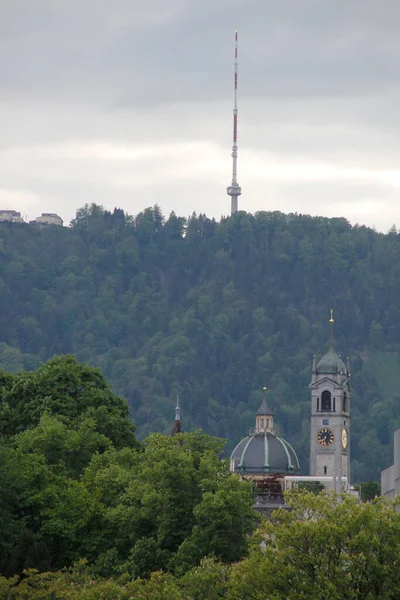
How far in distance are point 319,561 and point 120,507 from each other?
2519 cm

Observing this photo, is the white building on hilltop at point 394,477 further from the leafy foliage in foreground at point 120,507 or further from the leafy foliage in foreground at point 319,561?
the leafy foliage in foreground at point 319,561

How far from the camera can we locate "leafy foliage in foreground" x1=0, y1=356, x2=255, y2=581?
331 feet

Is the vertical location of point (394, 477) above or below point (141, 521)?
above

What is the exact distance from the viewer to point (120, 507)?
10525 cm

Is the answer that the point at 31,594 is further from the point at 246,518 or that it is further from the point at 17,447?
the point at 17,447

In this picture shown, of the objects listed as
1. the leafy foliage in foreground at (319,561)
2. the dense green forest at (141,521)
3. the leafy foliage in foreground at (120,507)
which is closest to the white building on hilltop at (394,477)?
the leafy foliage in foreground at (120,507)

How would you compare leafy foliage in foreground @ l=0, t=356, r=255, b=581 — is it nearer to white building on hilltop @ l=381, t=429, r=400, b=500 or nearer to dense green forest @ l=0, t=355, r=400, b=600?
dense green forest @ l=0, t=355, r=400, b=600

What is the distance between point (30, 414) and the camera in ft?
435

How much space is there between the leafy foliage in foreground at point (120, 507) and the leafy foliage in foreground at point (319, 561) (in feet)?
42.0

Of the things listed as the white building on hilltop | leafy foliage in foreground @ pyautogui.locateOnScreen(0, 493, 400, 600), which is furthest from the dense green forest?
the white building on hilltop

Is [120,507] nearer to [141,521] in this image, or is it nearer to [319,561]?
[141,521]

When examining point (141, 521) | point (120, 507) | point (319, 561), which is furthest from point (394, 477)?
point (319, 561)

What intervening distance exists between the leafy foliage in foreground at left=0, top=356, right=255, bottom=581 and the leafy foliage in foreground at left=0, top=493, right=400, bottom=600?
12.8 meters

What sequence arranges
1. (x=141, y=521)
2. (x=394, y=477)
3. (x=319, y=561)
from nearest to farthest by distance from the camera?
(x=319, y=561), (x=141, y=521), (x=394, y=477)
